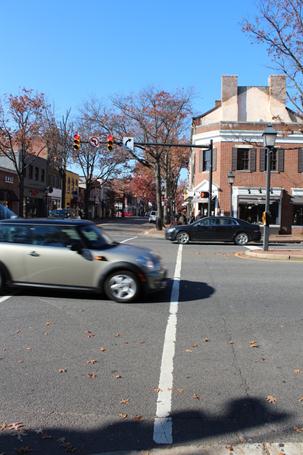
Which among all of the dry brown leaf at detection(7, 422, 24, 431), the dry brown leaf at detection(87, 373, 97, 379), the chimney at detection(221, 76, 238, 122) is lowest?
the dry brown leaf at detection(7, 422, 24, 431)

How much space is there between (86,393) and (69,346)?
1598 millimetres

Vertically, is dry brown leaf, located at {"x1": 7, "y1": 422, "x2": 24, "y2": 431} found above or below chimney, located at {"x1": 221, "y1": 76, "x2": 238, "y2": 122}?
below

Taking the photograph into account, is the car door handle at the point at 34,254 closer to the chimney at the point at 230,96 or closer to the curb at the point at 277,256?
the curb at the point at 277,256

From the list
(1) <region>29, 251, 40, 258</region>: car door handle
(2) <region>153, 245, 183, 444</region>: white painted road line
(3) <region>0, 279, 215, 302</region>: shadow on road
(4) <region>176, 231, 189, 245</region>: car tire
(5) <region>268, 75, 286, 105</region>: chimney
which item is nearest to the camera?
(2) <region>153, 245, 183, 444</region>: white painted road line

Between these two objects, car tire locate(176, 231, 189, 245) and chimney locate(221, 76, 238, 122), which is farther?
chimney locate(221, 76, 238, 122)

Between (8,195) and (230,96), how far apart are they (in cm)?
2277

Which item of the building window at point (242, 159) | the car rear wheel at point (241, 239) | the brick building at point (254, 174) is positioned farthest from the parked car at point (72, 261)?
the building window at point (242, 159)

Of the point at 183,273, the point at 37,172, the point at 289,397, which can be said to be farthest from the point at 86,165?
the point at 289,397

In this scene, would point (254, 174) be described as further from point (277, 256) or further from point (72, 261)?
point (72, 261)

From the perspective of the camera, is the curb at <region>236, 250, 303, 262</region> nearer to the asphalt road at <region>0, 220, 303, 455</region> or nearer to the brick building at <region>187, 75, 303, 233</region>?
the asphalt road at <region>0, 220, 303, 455</region>

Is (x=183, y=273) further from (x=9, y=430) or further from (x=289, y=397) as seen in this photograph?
(x=9, y=430)

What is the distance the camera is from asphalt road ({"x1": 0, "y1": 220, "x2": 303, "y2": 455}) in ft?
13.5

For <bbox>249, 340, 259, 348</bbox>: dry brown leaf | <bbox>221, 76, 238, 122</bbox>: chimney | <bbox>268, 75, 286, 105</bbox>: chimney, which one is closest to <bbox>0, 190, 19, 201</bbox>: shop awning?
<bbox>221, 76, 238, 122</bbox>: chimney

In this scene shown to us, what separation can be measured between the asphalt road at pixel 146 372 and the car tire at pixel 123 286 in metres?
0.19
